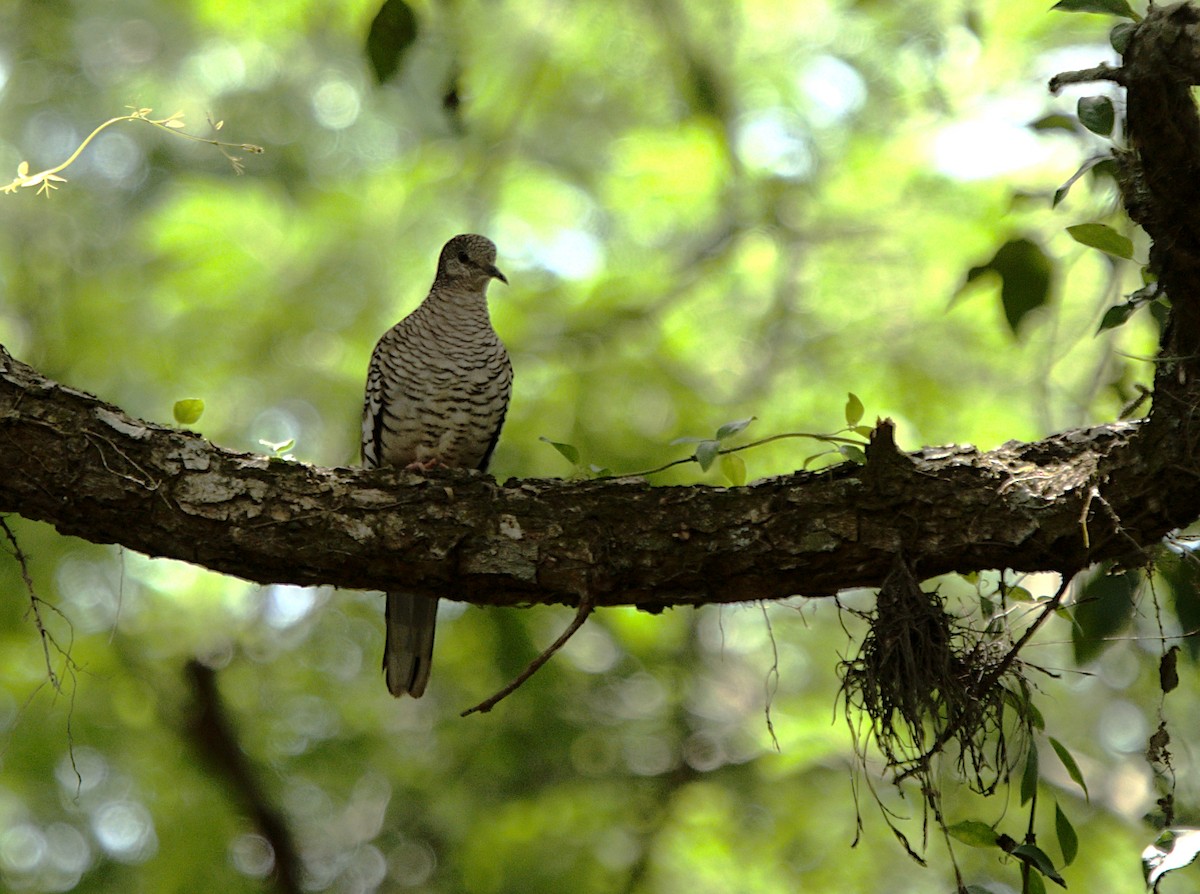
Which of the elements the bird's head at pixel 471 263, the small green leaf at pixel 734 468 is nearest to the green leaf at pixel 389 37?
the small green leaf at pixel 734 468

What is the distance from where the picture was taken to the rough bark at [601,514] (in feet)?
7.92

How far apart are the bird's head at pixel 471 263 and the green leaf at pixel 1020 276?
7.41ft

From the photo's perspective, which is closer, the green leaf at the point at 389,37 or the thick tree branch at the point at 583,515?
the green leaf at the point at 389,37

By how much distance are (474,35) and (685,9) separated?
1271 mm

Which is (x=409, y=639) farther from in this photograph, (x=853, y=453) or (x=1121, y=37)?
(x=1121, y=37)

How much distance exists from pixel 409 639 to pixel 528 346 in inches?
99.7


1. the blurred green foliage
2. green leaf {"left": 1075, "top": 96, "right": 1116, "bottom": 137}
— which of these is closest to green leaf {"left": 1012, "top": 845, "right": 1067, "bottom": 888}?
green leaf {"left": 1075, "top": 96, "right": 1116, "bottom": 137}

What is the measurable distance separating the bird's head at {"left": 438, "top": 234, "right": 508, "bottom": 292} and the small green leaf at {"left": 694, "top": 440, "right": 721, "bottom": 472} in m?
2.26

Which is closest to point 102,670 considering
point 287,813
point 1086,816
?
point 287,813

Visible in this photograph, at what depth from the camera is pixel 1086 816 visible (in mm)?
6379

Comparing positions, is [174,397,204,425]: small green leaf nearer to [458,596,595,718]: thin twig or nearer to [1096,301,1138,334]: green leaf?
[458,596,595,718]: thin twig

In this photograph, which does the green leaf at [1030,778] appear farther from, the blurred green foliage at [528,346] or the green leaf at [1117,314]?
the blurred green foliage at [528,346]

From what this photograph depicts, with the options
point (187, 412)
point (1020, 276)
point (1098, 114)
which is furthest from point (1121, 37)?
point (187, 412)

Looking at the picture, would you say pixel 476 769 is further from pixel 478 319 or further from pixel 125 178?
pixel 125 178
